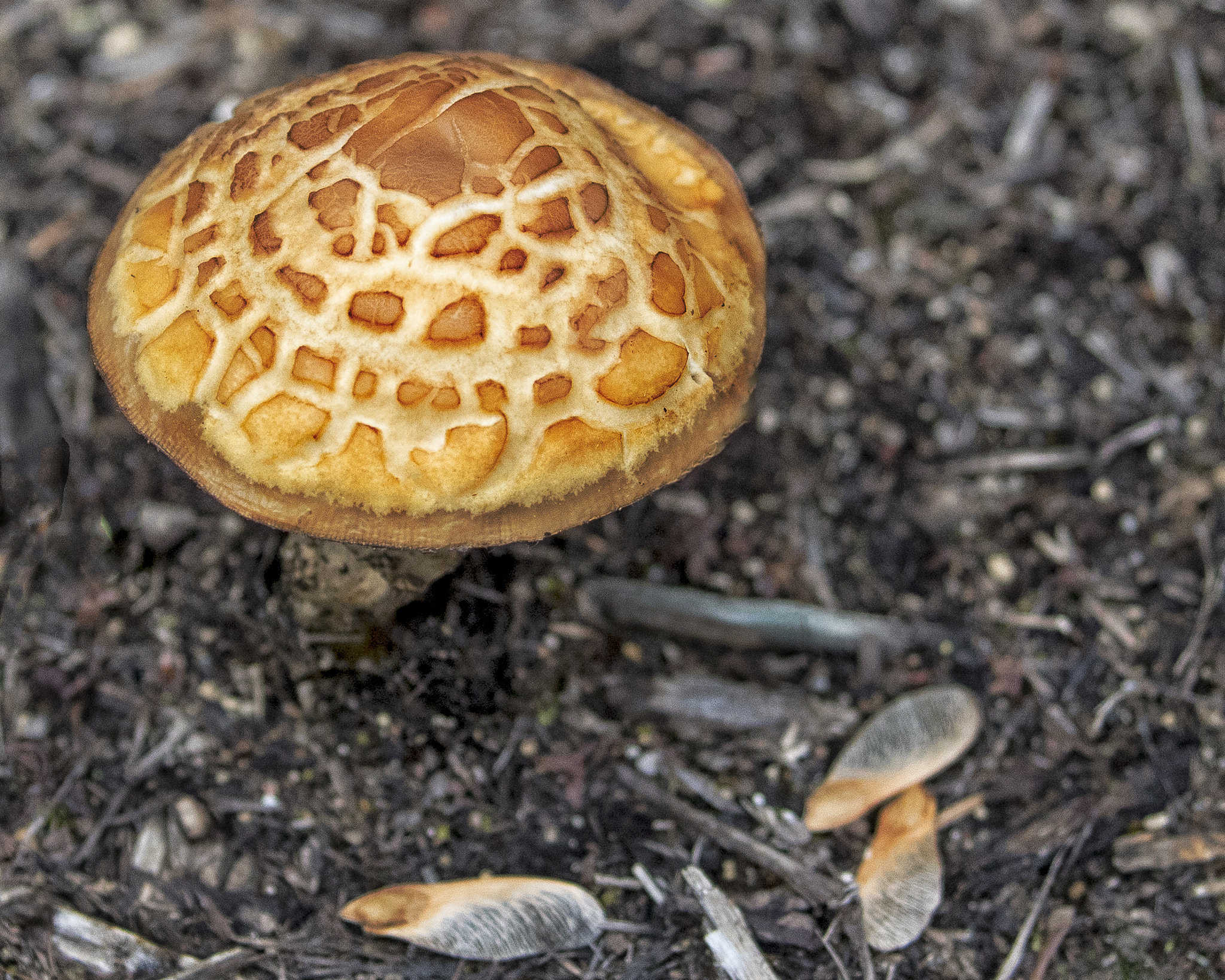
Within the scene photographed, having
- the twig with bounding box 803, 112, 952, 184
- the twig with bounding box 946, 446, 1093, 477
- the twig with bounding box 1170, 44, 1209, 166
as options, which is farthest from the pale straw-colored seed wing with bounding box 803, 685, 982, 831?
the twig with bounding box 1170, 44, 1209, 166

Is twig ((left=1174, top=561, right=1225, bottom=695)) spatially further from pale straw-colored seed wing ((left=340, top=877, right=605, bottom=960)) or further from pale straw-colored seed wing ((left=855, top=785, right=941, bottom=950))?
pale straw-colored seed wing ((left=340, top=877, right=605, bottom=960))

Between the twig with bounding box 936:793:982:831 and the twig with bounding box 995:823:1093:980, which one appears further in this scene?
the twig with bounding box 936:793:982:831

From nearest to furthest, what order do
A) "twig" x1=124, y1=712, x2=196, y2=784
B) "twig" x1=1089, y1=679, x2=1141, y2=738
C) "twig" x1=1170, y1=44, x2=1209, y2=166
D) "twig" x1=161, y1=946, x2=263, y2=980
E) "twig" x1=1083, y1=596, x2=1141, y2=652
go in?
1. "twig" x1=161, y1=946, x2=263, y2=980
2. "twig" x1=124, y1=712, x2=196, y2=784
3. "twig" x1=1089, y1=679, x2=1141, y2=738
4. "twig" x1=1083, y1=596, x2=1141, y2=652
5. "twig" x1=1170, y1=44, x2=1209, y2=166

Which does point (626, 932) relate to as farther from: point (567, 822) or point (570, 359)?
point (570, 359)

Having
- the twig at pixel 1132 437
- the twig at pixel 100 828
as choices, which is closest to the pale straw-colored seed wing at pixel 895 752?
the twig at pixel 1132 437

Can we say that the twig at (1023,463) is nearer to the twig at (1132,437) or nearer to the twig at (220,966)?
the twig at (1132,437)

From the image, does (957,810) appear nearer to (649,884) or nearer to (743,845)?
(743,845)

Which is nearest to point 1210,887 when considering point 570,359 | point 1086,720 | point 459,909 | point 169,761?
point 1086,720
